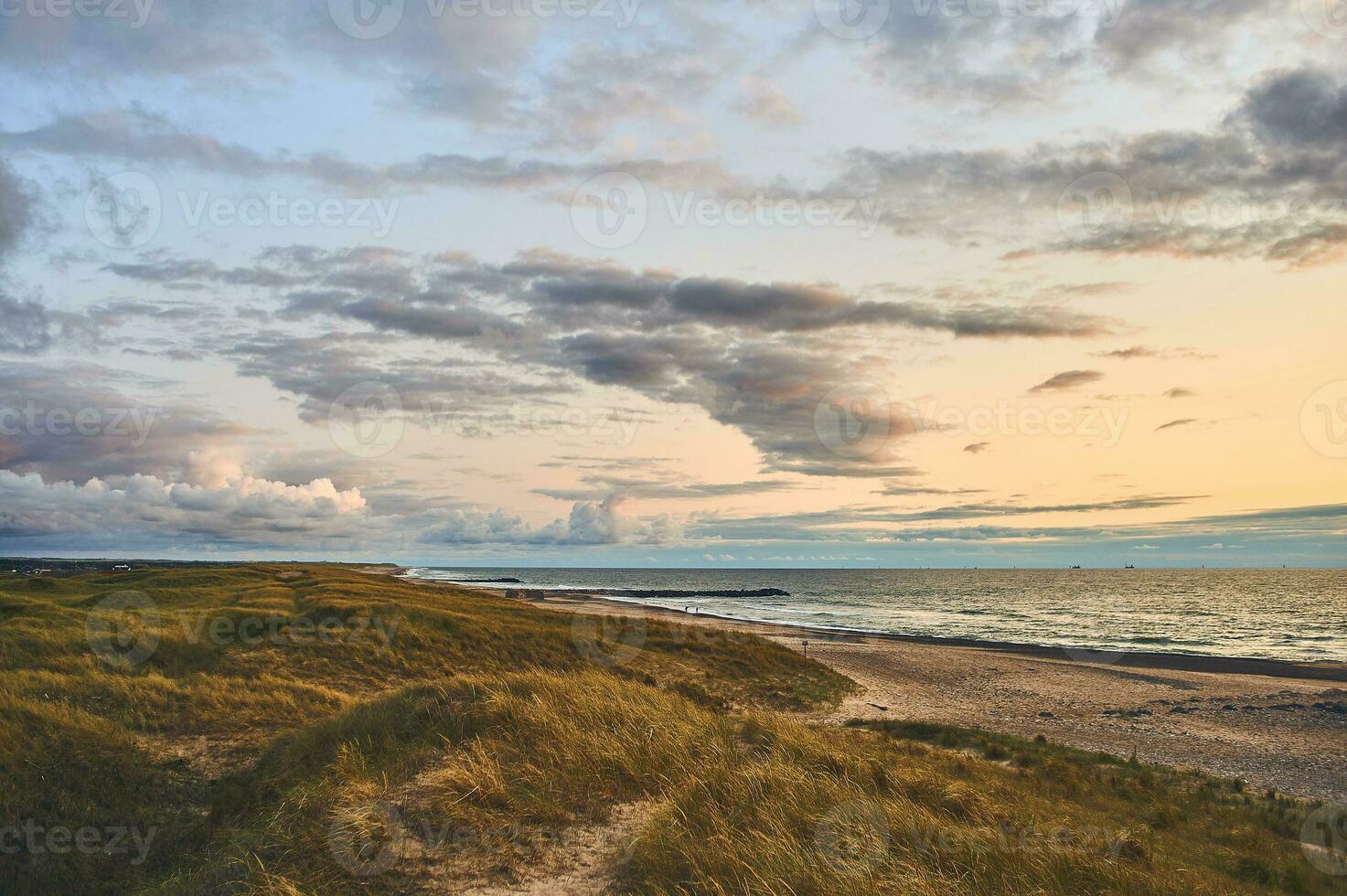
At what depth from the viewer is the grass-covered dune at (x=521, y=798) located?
27.0ft

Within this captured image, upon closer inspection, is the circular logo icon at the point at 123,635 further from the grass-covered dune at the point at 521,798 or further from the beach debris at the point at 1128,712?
the beach debris at the point at 1128,712

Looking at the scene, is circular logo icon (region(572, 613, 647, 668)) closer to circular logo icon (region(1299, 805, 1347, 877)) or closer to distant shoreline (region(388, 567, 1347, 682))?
distant shoreline (region(388, 567, 1347, 682))

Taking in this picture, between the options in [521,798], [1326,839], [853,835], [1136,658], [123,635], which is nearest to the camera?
[853,835]

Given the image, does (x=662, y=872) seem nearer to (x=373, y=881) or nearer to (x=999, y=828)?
(x=373, y=881)

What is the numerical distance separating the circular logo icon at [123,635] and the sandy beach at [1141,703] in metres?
23.5

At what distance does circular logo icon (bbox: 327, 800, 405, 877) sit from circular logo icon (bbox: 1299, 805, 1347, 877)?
14.9 m

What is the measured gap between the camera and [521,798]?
10.2 m

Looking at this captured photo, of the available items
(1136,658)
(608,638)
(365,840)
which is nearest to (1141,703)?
(1136,658)

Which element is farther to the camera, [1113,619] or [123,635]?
[1113,619]

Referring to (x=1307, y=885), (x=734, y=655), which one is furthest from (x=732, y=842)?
(x=734, y=655)

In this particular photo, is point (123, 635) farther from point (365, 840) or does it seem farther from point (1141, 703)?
point (1141, 703)

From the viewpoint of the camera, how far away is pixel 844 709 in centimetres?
2944

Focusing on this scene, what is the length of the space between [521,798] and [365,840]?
2.13m

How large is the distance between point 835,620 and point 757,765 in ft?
240
